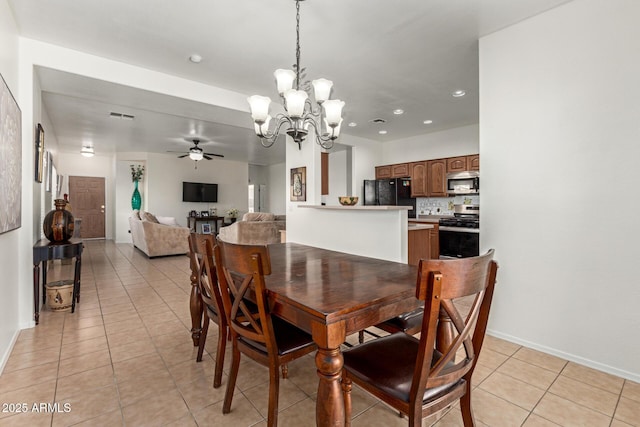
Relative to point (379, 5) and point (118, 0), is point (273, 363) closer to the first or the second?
point (379, 5)

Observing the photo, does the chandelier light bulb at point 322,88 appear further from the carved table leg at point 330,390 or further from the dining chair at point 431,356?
the carved table leg at point 330,390

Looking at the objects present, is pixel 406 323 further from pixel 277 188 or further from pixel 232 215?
pixel 277 188

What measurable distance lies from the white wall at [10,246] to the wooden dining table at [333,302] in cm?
203

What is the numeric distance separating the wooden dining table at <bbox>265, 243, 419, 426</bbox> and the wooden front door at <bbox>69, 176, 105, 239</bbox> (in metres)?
9.63

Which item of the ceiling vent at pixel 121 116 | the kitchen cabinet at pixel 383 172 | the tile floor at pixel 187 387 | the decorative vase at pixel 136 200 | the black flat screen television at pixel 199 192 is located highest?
the ceiling vent at pixel 121 116

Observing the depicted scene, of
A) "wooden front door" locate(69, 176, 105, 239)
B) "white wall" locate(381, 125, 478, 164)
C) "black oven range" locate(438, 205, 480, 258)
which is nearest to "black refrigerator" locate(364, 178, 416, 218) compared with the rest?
"white wall" locate(381, 125, 478, 164)

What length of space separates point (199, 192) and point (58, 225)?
626cm

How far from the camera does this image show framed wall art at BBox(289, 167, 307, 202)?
5102mm

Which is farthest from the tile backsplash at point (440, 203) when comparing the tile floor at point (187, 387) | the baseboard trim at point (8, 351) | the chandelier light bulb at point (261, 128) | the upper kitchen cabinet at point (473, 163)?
the baseboard trim at point (8, 351)

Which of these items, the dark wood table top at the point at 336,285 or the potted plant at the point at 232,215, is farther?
the potted plant at the point at 232,215

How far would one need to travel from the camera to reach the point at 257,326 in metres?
1.43

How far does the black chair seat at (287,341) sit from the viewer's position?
1443 millimetres

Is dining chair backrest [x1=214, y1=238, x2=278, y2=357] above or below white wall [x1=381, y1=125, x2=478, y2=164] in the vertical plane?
below

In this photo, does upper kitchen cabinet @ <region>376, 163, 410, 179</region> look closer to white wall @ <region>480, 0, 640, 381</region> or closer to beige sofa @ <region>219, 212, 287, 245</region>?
beige sofa @ <region>219, 212, 287, 245</region>
